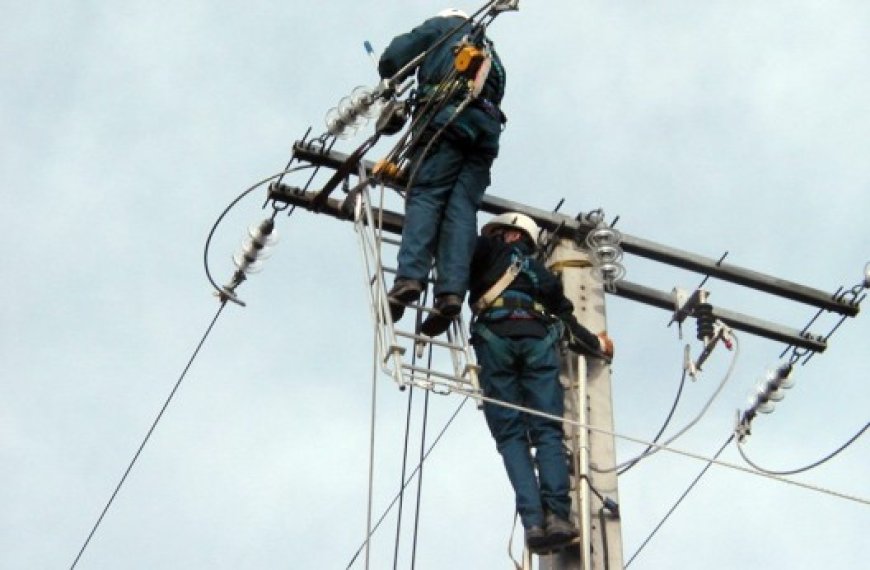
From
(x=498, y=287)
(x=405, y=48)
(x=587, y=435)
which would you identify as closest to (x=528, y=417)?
(x=587, y=435)

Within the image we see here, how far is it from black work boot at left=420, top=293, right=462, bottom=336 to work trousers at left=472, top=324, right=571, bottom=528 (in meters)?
0.30

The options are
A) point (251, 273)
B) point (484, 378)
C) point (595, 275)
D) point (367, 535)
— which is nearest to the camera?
point (367, 535)

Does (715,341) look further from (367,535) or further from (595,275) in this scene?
(367,535)

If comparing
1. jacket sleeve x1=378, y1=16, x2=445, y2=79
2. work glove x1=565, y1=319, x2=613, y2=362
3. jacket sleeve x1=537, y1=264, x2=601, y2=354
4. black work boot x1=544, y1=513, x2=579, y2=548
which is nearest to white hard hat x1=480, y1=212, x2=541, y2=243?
jacket sleeve x1=537, y1=264, x2=601, y2=354

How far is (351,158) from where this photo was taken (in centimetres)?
1071

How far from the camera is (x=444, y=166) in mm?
10602

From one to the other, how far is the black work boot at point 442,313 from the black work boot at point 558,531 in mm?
1307

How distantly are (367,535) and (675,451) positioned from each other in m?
1.65

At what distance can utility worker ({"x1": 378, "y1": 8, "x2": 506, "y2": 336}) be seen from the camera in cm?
1008

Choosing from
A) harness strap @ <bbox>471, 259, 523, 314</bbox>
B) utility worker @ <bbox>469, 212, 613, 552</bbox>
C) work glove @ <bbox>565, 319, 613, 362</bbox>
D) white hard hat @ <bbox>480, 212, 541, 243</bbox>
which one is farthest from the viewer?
white hard hat @ <bbox>480, 212, 541, 243</bbox>

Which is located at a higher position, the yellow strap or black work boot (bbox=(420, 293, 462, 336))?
the yellow strap

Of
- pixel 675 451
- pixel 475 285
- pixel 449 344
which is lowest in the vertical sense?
pixel 675 451

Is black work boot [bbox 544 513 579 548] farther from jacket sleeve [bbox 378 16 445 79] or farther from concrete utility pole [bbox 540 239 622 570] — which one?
jacket sleeve [bbox 378 16 445 79]

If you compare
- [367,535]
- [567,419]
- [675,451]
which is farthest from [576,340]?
[367,535]
